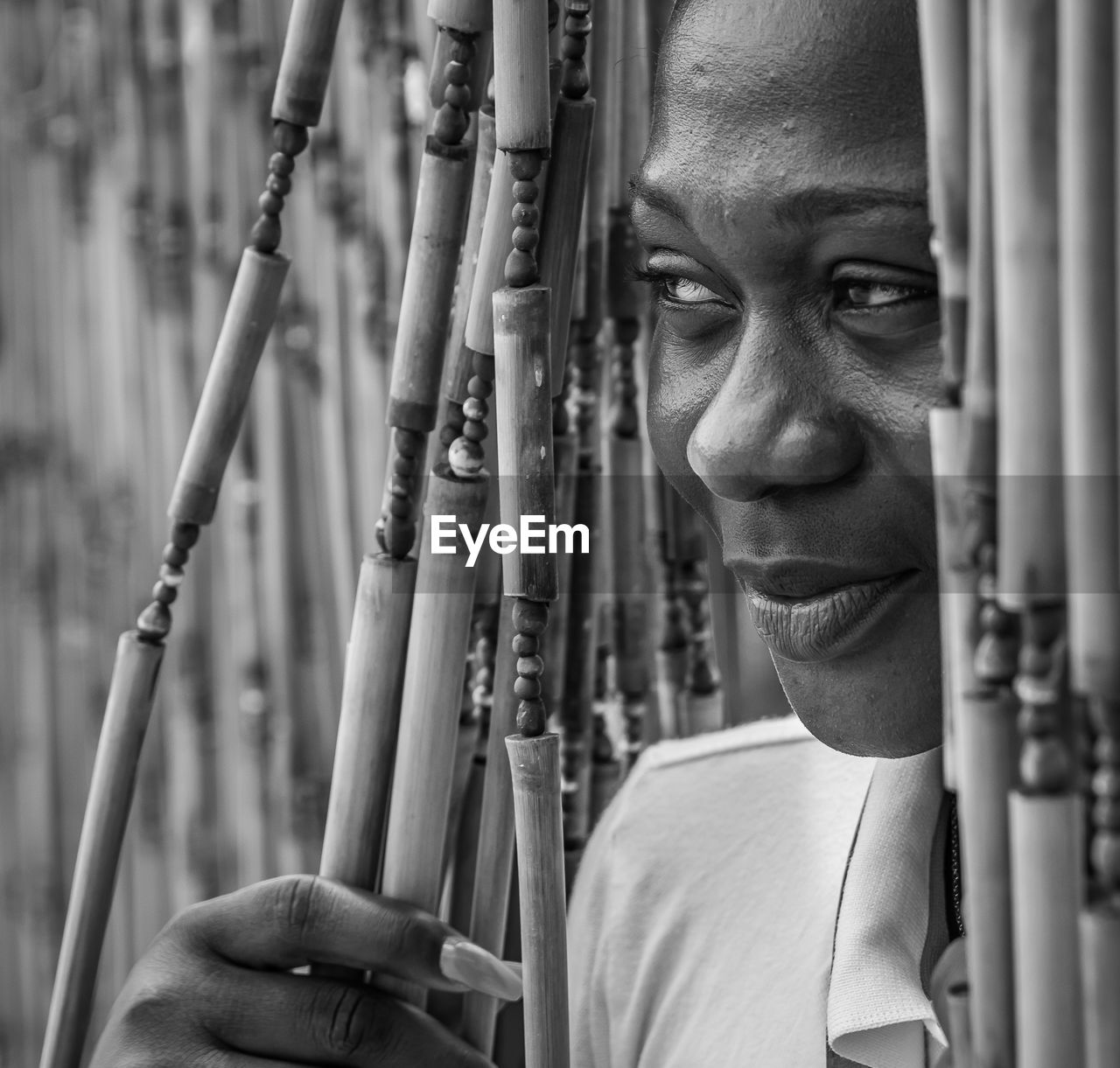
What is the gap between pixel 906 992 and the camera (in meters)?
0.73

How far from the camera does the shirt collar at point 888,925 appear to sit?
726mm

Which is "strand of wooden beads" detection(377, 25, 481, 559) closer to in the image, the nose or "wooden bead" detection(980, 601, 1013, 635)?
the nose

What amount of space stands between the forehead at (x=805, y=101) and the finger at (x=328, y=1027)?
374mm

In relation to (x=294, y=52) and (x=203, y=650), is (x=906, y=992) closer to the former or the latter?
(x=294, y=52)

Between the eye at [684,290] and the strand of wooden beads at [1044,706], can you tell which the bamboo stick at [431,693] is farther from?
the strand of wooden beads at [1044,706]

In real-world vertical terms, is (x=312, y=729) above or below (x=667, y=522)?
below

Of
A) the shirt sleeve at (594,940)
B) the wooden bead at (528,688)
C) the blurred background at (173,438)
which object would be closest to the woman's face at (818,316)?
the wooden bead at (528,688)

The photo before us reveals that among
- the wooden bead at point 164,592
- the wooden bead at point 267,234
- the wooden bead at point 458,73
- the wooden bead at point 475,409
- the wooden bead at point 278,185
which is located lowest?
the wooden bead at point 164,592

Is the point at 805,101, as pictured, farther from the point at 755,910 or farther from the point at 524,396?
the point at 755,910

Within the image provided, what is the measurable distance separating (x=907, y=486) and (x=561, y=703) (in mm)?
354

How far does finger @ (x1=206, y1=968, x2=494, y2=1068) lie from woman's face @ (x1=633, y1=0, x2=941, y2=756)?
0.22m

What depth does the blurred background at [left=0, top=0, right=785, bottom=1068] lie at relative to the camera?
1326 mm

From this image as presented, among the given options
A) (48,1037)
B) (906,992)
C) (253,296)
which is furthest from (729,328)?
(48,1037)

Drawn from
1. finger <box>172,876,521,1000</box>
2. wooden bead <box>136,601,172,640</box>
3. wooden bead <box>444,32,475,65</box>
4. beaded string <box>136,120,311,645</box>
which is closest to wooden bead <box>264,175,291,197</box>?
beaded string <box>136,120,311,645</box>
